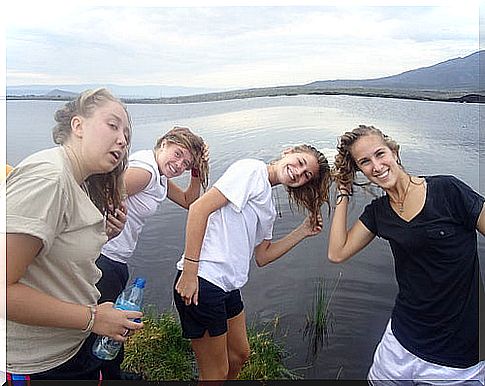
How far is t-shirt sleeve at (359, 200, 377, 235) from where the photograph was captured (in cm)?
196

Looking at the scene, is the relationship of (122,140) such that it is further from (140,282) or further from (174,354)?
(174,354)

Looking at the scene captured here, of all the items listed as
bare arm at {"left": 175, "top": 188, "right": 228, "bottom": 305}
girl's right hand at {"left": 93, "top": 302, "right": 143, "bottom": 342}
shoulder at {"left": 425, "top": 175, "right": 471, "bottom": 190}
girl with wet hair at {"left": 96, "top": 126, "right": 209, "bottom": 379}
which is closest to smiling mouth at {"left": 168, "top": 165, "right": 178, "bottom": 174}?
girl with wet hair at {"left": 96, "top": 126, "right": 209, "bottom": 379}

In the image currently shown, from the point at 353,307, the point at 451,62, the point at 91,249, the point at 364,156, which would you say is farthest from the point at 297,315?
the point at 451,62

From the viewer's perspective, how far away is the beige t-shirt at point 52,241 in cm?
151

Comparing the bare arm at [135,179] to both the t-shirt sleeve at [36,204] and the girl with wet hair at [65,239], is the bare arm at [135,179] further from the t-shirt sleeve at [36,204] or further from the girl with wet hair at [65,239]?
the t-shirt sleeve at [36,204]

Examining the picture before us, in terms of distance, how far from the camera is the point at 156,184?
1999mm

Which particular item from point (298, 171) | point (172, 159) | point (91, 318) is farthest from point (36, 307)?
point (298, 171)

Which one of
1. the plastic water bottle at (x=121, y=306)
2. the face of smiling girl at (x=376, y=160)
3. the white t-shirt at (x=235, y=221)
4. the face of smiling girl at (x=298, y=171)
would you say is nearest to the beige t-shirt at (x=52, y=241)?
the plastic water bottle at (x=121, y=306)

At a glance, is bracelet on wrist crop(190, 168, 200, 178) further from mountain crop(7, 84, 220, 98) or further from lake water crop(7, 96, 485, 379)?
mountain crop(7, 84, 220, 98)

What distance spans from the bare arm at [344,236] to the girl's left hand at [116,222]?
2.21 feet

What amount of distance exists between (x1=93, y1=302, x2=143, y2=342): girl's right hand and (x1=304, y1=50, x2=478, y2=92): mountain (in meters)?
0.93

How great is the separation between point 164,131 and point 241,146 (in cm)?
26

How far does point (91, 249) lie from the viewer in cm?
170

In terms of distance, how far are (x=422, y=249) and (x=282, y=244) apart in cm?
45
